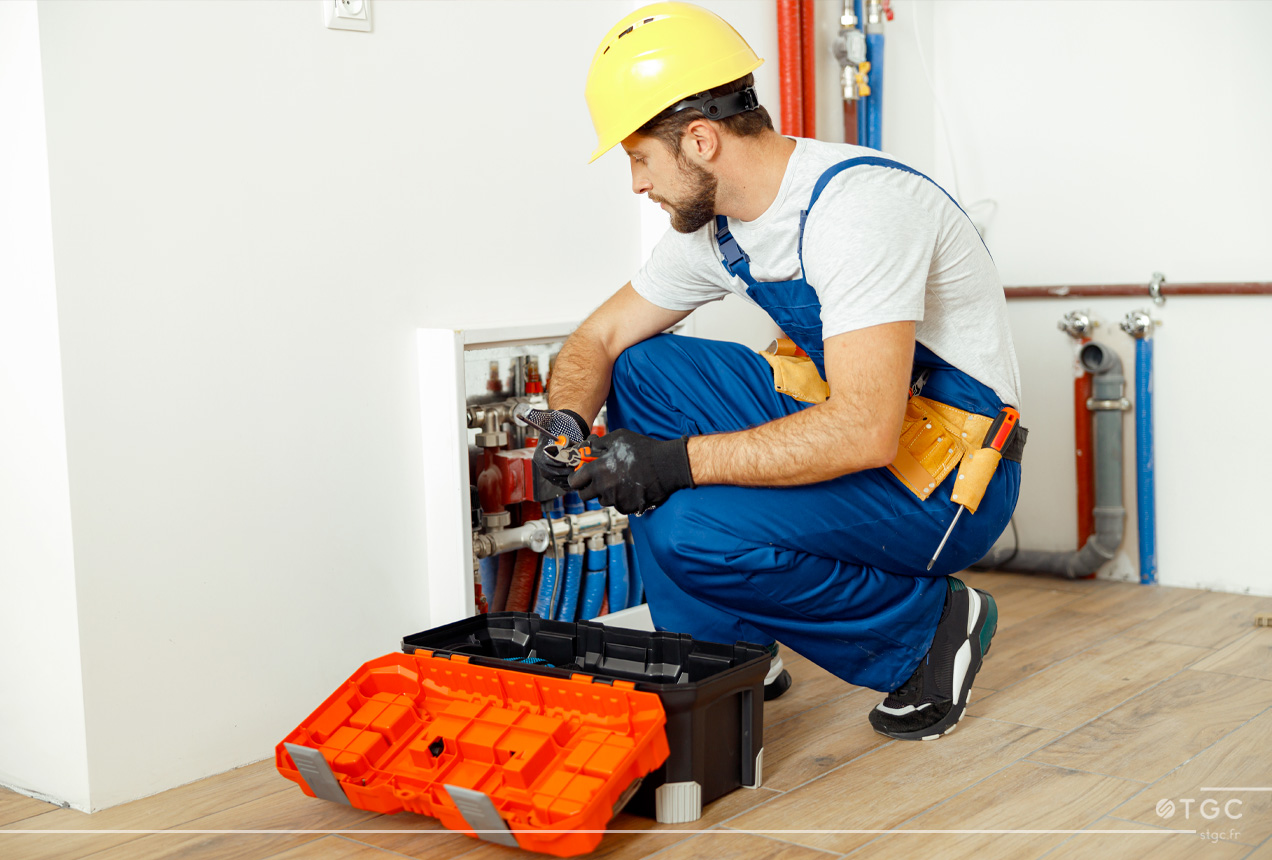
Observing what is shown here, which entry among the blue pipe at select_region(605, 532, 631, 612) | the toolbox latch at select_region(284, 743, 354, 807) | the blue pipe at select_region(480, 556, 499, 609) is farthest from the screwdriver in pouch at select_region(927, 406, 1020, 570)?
the toolbox latch at select_region(284, 743, 354, 807)

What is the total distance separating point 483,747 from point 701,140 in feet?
Answer: 2.90

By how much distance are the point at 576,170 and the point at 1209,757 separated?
143cm

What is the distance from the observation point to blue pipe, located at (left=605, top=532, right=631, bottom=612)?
223 centimetres

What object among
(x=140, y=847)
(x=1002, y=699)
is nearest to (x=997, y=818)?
(x=1002, y=699)

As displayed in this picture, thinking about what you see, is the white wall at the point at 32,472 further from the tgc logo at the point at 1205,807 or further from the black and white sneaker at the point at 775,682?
the tgc logo at the point at 1205,807

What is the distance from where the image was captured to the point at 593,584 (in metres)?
2.21

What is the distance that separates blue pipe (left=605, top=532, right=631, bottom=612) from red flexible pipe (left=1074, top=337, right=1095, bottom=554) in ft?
3.97

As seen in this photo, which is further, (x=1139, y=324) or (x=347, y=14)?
(x=1139, y=324)

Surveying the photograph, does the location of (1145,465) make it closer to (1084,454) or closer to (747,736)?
(1084,454)

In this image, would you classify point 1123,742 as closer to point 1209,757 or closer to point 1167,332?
point 1209,757

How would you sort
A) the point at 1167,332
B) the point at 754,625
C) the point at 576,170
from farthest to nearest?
the point at 1167,332
the point at 576,170
the point at 754,625

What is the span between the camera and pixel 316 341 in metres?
1.80

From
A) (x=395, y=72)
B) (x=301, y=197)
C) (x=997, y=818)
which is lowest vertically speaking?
(x=997, y=818)

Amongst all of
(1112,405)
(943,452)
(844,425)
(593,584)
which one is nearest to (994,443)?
(943,452)
